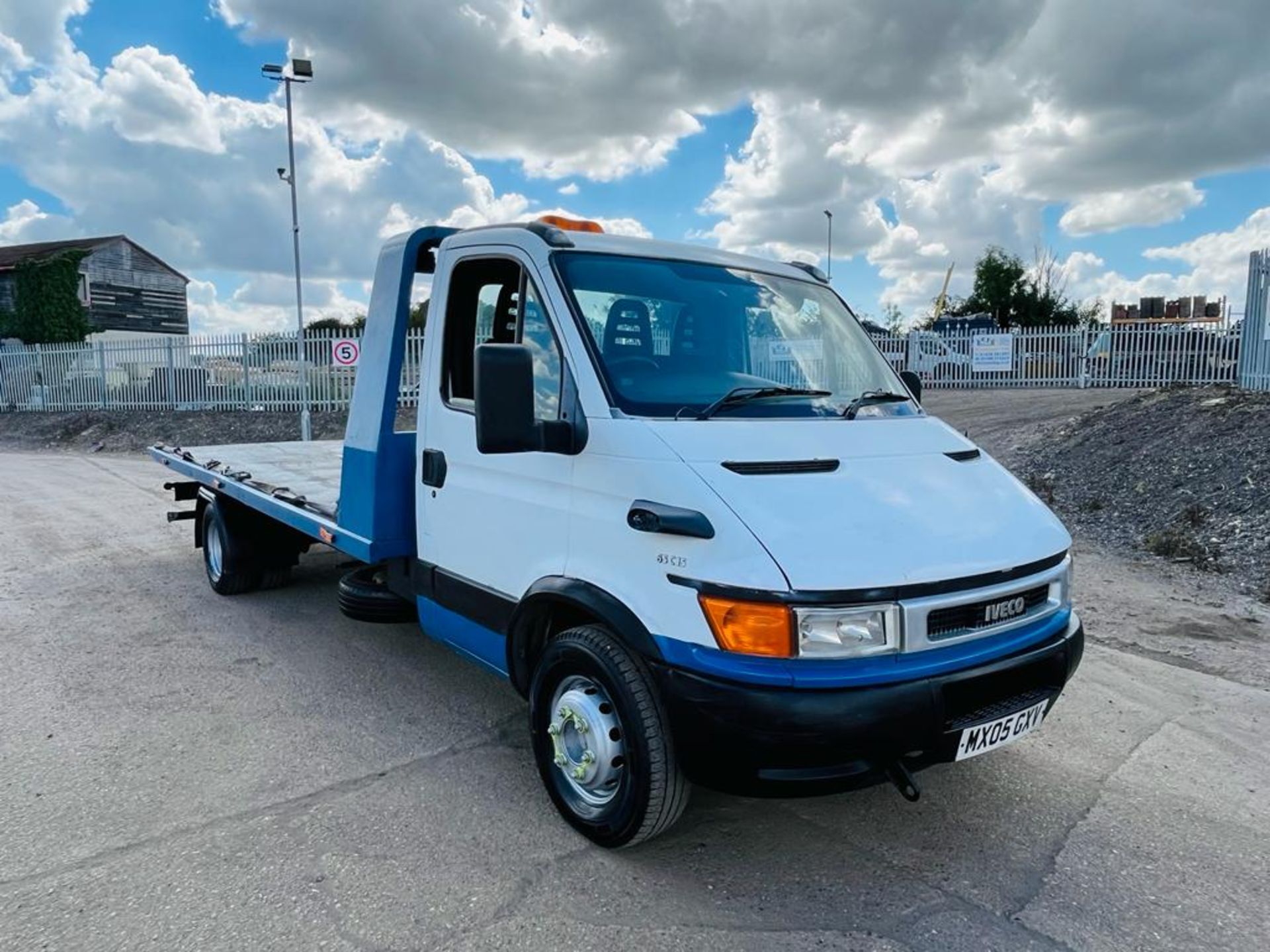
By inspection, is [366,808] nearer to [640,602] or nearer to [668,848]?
[668,848]

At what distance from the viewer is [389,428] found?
4148 millimetres

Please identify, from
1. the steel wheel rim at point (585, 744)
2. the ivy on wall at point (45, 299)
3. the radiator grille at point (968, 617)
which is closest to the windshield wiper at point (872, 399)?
the radiator grille at point (968, 617)

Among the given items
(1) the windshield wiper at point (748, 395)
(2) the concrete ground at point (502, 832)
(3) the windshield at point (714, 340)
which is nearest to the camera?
(2) the concrete ground at point (502, 832)

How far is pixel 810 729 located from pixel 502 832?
4.46 ft

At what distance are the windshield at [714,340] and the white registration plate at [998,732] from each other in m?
1.26

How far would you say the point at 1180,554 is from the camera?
7.27 metres

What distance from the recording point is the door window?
10.9ft

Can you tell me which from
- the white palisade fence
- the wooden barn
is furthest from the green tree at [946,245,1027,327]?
Result: the wooden barn

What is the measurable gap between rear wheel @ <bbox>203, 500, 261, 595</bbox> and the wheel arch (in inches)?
147

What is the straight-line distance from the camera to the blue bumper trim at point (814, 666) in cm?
256

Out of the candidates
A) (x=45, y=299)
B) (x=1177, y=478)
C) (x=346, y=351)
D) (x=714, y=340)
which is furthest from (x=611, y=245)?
(x=45, y=299)

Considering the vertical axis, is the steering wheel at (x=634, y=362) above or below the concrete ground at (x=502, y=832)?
above

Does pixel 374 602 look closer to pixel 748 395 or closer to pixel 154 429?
pixel 748 395

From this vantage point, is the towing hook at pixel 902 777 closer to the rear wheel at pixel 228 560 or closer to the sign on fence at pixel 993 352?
the rear wheel at pixel 228 560
